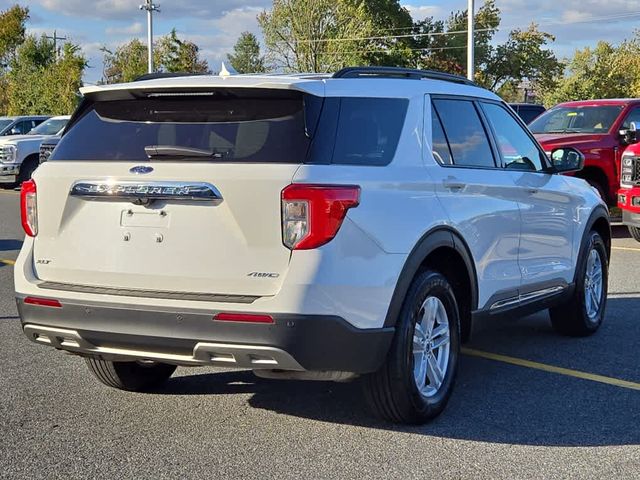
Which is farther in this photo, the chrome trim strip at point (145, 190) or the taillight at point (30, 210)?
the taillight at point (30, 210)

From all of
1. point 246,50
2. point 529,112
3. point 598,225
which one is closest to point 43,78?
point 529,112

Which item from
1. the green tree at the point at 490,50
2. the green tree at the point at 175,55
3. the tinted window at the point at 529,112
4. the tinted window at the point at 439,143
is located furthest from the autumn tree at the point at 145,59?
the tinted window at the point at 439,143

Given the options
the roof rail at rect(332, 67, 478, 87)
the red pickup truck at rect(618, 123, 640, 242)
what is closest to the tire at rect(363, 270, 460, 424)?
the roof rail at rect(332, 67, 478, 87)

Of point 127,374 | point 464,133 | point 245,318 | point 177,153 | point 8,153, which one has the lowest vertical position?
point 127,374

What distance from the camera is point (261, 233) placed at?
4395 mm

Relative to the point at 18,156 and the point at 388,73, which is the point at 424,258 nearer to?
the point at 388,73

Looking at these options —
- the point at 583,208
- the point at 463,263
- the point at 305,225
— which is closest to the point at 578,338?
the point at 583,208

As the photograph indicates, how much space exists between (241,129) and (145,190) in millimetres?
538

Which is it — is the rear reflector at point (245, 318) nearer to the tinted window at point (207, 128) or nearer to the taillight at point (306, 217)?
the taillight at point (306, 217)

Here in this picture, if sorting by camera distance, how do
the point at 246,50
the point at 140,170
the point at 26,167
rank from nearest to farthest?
the point at 140,170 → the point at 26,167 → the point at 246,50

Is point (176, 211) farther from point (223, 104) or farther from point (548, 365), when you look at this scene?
point (548, 365)

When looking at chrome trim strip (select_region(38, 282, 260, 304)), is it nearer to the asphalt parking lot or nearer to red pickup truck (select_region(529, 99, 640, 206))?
the asphalt parking lot

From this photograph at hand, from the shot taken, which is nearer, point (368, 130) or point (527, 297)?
point (368, 130)

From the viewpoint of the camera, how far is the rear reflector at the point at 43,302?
473 cm
